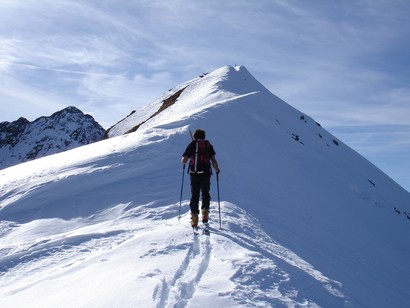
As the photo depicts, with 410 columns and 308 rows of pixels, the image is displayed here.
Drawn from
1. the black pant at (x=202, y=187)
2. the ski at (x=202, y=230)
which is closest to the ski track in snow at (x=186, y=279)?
the ski at (x=202, y=230)

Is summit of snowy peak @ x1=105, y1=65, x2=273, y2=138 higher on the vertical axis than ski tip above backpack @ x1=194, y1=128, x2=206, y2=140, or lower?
higher

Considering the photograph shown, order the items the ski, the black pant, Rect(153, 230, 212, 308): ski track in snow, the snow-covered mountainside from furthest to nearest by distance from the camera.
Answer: the black pant
the ski
the snow-covered mountainside
Rect(153, 230, 212, 308): ski track in snow

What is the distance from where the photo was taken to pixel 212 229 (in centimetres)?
1030

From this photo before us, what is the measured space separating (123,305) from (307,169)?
16.9m

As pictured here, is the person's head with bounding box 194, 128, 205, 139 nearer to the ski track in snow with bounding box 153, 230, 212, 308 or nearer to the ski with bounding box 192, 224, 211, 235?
the ski with bounding box 192, 224, 211, 235

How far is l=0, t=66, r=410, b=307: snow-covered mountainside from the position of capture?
23.2ft

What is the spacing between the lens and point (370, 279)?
1229cm

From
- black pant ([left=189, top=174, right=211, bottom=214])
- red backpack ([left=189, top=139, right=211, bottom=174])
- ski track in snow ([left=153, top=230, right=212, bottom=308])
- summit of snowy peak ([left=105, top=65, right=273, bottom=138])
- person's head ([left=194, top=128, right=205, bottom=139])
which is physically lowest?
ski track in snow ([left=153, top=230, right=212, bottom=308])

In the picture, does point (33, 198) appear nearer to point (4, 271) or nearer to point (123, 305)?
point (4, 271)

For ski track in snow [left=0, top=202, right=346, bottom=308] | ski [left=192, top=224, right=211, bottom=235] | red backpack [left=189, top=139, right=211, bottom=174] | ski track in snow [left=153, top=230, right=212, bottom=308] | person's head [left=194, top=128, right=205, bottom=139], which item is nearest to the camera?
ski track in snow [left=153, top=230, right=212, bottom=308]

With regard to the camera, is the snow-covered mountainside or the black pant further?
the black pant

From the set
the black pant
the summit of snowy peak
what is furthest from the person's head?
the summit of snowy peak

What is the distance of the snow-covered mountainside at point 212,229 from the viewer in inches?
278

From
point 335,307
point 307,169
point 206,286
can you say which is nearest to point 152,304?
point 206,286
